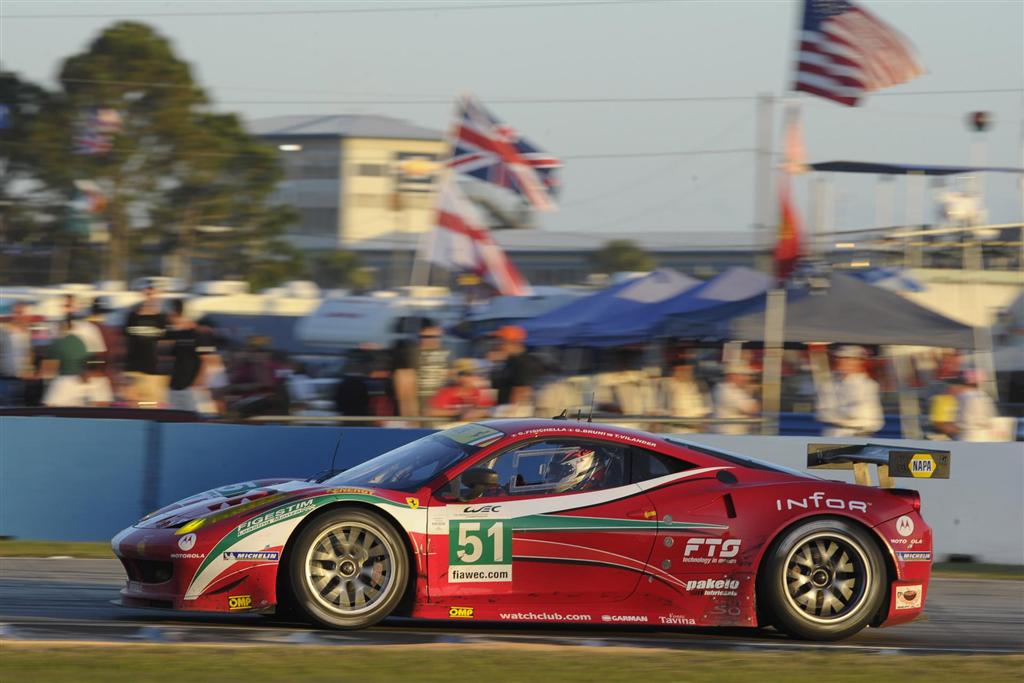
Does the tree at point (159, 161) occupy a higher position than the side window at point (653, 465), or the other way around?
the tree at point (159, 161)

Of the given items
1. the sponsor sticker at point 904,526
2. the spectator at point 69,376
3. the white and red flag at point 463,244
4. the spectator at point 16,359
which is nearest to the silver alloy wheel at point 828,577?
the sponsor sticker at point 904,526

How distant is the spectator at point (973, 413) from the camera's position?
12.3 meters

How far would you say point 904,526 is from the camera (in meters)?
7.09

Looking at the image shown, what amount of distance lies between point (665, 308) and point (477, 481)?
8932mm

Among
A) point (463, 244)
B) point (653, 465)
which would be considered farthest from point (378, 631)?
point (463, 244)

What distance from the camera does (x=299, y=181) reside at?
38625mm

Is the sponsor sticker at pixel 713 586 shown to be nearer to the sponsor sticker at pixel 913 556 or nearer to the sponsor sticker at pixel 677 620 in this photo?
the sponsor sticker at pixel 677 620

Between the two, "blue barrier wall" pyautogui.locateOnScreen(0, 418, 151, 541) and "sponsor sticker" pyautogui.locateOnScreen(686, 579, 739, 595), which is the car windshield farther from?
"blue barrier wall" pyautogui.locateOnScreen(0, 418, 151, 541)

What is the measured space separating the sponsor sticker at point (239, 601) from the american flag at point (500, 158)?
1291 cm

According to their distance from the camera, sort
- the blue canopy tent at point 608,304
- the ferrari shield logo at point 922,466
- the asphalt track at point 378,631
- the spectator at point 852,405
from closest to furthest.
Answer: the asphalt track at point 378,631 → the ferrari shield logo at point 922,466 → the spectator at point 852,405 → the blue canopy tent at point 608,304

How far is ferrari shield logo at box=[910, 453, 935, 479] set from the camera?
7.18 metres

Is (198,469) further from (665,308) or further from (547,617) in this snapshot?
(665,308)

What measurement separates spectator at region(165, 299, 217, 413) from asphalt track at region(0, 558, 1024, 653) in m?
4.06

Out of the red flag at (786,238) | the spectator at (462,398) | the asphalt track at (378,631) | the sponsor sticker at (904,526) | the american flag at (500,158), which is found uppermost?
the american flag at (500,158)
